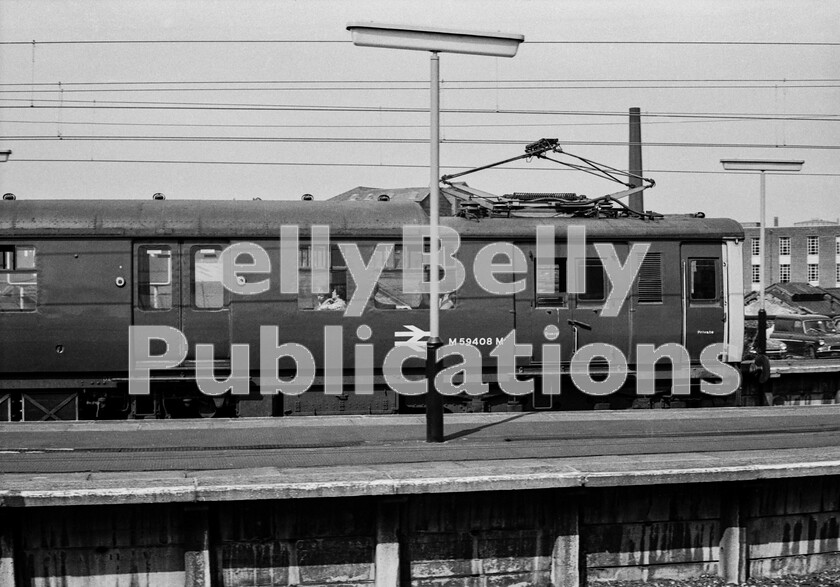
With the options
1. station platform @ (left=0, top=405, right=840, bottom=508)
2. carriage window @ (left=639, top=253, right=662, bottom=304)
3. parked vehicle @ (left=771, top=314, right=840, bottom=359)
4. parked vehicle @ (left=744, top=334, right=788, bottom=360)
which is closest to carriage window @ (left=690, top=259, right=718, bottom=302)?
Result: carriage window @ (left=639, top=253, right=662, bottom=304)

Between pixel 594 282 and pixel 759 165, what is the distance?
331 inches

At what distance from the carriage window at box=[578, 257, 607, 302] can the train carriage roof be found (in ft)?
1.68

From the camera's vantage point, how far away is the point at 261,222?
1638 cm

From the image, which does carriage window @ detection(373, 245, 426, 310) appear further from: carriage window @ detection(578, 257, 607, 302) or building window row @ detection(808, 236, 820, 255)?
building window row @ detection(808, 236, 820, 255)

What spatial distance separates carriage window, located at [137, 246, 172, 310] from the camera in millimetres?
15922

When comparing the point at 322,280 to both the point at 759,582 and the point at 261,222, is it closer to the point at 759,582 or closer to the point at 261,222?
the point at 261,222

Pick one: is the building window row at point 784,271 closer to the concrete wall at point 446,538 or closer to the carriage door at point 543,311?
the carriage door at point 543,311

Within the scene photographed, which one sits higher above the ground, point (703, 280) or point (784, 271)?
point (784, 271)

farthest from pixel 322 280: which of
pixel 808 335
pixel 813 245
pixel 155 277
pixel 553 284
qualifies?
pixel 813 245

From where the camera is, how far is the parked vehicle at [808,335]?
38.2 meters

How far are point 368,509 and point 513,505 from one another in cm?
162

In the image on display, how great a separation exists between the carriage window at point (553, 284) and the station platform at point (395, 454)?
2.32 metres

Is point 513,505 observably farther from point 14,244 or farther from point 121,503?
point 14,244

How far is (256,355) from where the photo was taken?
16.1m
